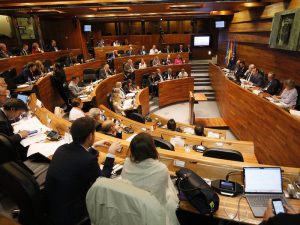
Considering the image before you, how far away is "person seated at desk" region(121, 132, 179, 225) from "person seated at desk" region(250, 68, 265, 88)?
6.17 metres

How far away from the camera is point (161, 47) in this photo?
1431cm

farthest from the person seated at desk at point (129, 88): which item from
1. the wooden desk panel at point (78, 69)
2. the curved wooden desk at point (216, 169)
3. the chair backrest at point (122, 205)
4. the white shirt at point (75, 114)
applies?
the chair backrest at point (122, 205)

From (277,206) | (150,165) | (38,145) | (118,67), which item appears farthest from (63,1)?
(277,206)

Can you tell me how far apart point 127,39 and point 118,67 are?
5.13 m

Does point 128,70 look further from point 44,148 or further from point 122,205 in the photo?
point 122,205

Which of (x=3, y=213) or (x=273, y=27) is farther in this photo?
(x=273, y=27)

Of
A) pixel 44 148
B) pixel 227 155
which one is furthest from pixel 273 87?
pixel 44 148

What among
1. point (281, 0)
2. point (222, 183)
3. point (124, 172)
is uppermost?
point (281, 0)

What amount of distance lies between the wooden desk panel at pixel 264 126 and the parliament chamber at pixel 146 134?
2 cm

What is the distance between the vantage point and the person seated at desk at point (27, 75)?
6.12 m

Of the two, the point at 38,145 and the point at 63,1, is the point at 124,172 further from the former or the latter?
the point at 63,1

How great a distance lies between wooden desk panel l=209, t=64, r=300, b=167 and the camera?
364cm

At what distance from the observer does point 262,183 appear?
2.14 m

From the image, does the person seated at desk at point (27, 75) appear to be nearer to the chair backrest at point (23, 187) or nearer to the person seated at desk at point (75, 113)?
the person seated at desk at point (75, 113)
